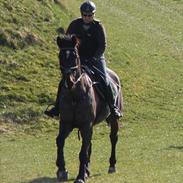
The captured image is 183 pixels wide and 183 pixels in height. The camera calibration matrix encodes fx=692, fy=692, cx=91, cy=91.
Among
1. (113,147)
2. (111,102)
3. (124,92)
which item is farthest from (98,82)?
(124,92)

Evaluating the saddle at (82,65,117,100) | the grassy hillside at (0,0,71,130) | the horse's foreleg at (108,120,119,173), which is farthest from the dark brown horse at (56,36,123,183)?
the grassy hillside at (0,0,71,130)

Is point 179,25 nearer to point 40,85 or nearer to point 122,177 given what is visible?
point 40,85

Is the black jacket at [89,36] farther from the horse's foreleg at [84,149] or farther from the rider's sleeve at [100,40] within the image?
the horse's foreleg at [84,149]

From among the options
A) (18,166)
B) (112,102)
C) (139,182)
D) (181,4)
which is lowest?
(181,4)

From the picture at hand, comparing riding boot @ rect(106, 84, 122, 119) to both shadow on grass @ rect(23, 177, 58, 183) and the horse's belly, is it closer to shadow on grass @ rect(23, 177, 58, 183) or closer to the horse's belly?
the horse's belly

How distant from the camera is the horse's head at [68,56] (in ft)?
41.9

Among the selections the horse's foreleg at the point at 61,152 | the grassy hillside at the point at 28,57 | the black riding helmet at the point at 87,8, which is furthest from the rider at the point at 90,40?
the grassy hillside at the point at 28,57

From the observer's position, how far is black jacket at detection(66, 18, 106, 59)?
14609 millimetres

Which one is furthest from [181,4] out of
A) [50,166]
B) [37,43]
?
[50,166]

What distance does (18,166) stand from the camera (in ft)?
56.1

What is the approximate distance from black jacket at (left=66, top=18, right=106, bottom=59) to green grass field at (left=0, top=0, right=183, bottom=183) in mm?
2700

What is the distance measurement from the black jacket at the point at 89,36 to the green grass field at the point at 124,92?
8.86 feet

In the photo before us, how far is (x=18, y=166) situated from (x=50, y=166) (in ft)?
2.59

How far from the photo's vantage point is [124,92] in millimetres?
30344
